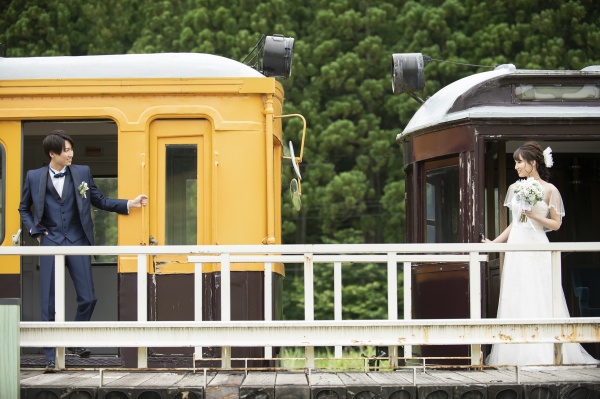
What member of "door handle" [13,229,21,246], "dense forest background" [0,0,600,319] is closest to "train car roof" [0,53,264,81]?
"door handle" [13,229,21,246]

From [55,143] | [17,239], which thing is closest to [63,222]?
[55,143]

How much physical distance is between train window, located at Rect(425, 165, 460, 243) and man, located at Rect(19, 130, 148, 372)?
10.9 ft

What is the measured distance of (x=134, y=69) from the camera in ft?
35.4

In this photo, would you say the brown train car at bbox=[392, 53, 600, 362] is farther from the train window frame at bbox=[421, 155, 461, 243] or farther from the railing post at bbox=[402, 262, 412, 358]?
the railing post at bbox=[402, 262, 412, 358]

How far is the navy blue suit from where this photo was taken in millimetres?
9969

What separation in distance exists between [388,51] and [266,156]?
14603 millimetres

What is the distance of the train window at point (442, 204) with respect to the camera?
11.4m

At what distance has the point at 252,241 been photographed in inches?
421

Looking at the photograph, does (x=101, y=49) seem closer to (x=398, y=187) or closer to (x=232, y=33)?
(x=232, y=33)

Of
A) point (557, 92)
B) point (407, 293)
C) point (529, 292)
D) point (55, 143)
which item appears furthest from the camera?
point (557, 92)

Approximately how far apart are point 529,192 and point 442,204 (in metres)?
1.66

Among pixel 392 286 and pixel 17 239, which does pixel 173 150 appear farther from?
pixel 392 286

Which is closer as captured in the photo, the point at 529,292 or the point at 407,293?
the point at 407,293

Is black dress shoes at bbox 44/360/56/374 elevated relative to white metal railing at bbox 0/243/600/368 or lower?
lower
